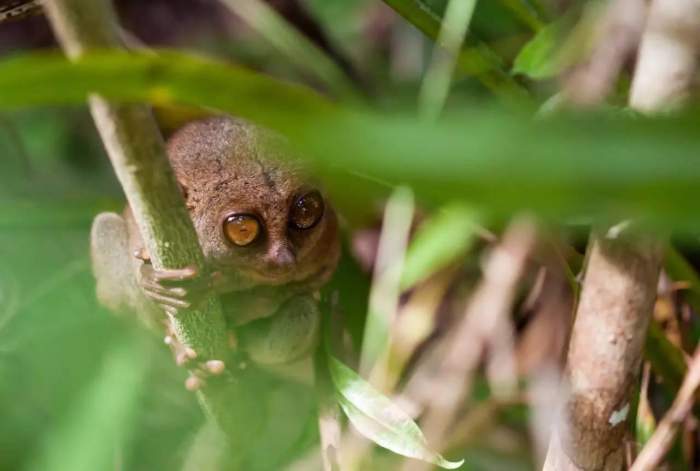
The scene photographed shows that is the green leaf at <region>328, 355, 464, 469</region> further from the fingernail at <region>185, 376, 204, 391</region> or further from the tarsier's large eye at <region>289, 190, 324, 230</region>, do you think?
the tarsier's large eye at <region>289, 190, 324, 230</region>

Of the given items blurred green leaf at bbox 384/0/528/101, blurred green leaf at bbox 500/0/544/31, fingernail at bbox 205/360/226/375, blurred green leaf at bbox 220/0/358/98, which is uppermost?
blurred green leaf at bbox 500/0/544/31

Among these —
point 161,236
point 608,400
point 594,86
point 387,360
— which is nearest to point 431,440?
point 387,360

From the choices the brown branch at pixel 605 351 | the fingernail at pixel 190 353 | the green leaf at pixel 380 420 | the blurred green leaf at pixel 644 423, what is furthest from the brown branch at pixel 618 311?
the fingernail at pixel 190 353

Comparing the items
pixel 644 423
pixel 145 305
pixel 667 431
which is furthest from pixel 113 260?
pixel 667 431

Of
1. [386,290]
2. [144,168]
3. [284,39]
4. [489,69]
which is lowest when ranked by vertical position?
[386,290]

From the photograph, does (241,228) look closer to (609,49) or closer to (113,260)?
(113,260)

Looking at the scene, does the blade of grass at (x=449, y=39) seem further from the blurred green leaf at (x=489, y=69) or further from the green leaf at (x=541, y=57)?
the green leaf at (x=541, y=57)

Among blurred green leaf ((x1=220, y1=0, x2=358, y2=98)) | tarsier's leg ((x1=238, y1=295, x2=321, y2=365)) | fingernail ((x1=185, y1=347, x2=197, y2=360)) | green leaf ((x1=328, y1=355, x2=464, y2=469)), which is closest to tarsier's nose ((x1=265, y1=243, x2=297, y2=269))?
tarsier's leg ((x1=238, y1=295, x2=321, y2=365))
